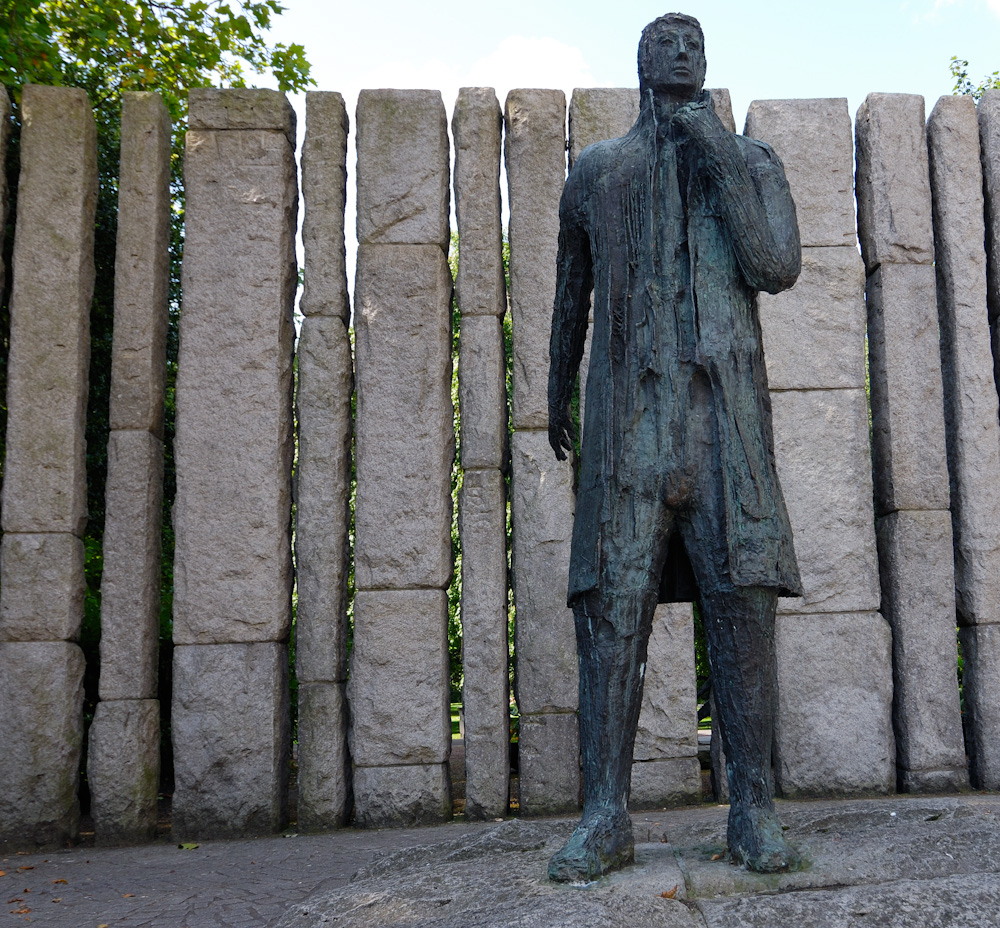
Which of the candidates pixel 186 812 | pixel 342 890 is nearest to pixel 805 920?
pixel 342 890

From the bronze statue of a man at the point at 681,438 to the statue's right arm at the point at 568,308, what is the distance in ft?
0.68

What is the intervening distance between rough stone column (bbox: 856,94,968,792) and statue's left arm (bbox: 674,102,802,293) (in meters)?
3.62

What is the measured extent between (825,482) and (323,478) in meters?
3.21

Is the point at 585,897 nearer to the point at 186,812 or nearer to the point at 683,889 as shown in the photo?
the point at 683,889

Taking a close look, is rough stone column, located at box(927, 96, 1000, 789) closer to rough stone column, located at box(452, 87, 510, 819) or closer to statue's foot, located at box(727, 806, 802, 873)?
rough stone column, located at box(452, 87, 510, 819)

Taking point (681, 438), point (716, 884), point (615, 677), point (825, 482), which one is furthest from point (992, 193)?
point (716, 884)

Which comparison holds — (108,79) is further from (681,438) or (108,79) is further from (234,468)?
(681,438)

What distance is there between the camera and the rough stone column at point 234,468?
251 inches

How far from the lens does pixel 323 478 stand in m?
6.66

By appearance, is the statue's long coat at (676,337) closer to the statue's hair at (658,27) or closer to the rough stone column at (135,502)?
the statue's hair at (658,27)

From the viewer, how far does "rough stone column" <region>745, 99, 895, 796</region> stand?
21.1 ft

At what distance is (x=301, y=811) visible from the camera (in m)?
6.46


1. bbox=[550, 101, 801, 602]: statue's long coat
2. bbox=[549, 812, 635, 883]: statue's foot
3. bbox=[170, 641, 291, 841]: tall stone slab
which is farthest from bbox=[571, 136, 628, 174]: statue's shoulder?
bbox=[170, 641, 291, 841]: tall stone slab

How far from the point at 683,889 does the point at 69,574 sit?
A: 4.72 metres
